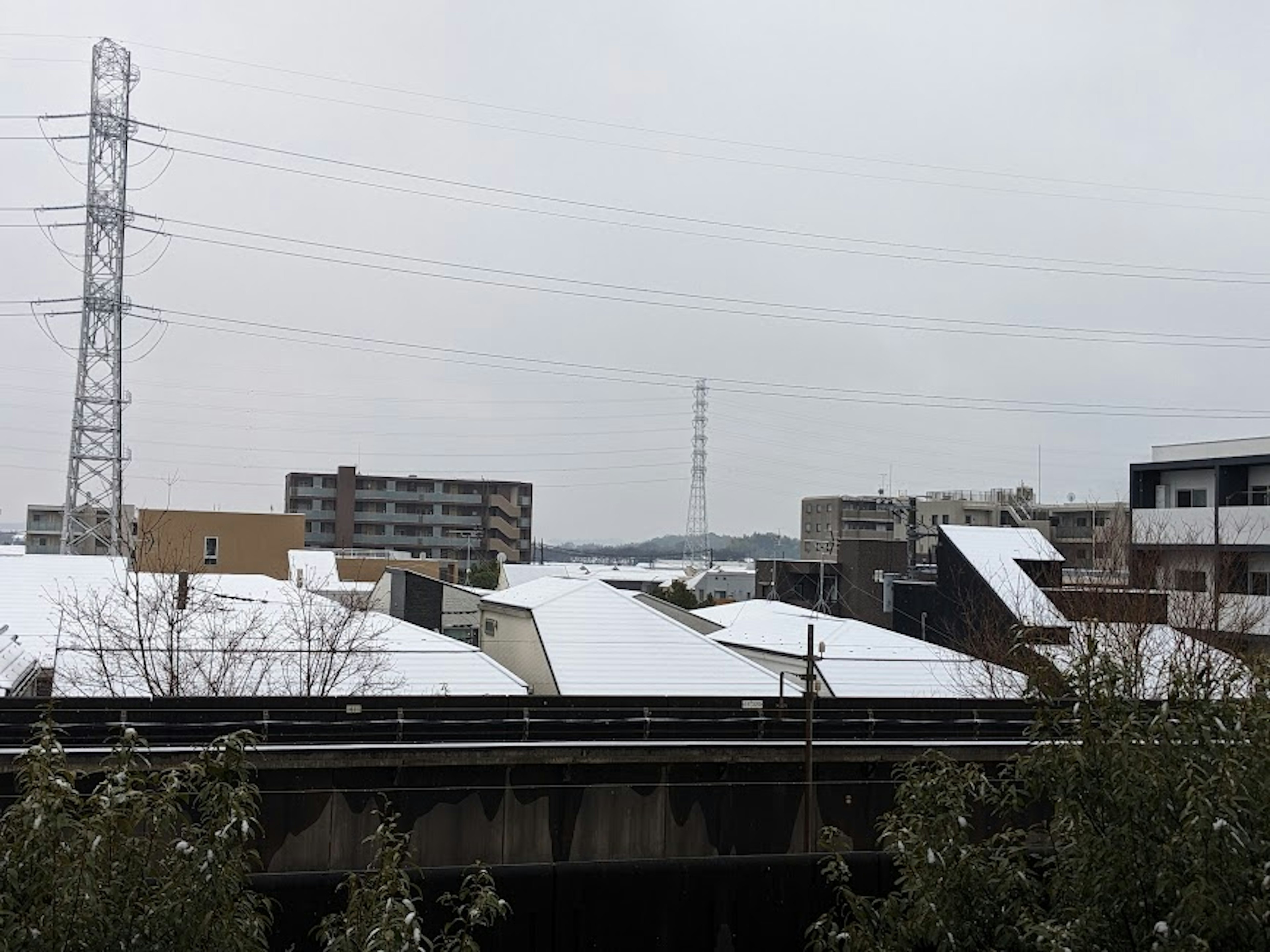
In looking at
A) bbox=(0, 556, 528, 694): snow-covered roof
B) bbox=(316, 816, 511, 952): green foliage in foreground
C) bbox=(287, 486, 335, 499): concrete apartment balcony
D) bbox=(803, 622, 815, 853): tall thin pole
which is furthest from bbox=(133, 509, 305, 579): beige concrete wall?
bbox=(316, 816, 511, 952): green foliage in foreground

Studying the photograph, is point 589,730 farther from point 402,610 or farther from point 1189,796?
point 402,610

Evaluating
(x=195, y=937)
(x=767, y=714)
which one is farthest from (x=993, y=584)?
(x=195, y=937)

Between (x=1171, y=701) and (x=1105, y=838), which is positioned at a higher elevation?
(x=1171, y=701)

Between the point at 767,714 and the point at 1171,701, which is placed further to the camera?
the point at 767,714

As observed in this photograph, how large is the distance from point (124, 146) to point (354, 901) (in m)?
41.8

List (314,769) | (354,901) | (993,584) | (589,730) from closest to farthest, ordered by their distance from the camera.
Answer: (354,901) → (314,769) → (589,730) → (993,584)

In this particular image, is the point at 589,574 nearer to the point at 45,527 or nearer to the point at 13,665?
the point at 45,527

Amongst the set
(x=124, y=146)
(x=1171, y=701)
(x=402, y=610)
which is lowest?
(x=402, y=610)

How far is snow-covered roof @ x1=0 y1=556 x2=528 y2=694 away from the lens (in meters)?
24.2

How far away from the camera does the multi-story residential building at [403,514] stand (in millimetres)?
100438

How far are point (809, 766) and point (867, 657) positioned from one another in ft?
55.8

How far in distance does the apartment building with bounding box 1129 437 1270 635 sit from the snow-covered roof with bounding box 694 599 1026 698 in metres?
6.87

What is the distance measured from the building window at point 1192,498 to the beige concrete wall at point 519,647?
1147 inches

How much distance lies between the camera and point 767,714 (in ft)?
57.3
